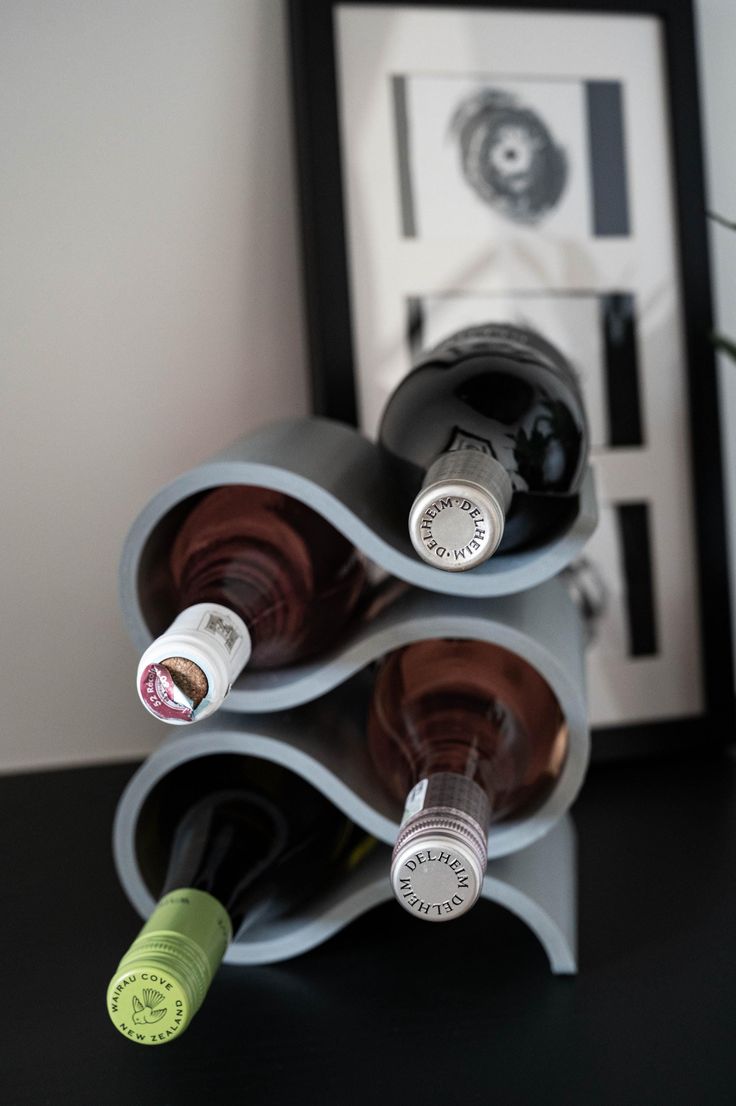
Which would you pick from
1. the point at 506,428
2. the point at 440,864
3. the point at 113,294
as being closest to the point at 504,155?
the point at 113,294

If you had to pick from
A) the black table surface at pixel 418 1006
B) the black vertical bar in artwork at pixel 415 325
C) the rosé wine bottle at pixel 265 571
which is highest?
the black vertical bar in artwork at pixel 415 325

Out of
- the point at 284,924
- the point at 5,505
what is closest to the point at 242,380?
the point at 5,505

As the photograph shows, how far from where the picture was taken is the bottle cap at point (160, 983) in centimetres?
43

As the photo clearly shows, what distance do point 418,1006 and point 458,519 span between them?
27cm

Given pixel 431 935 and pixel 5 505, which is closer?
pixel 431 935

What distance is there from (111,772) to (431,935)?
38 cm

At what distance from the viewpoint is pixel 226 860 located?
0.56 m

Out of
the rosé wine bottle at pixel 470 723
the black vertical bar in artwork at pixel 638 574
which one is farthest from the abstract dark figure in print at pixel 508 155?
the rosé wine bottle at pixel 470 723

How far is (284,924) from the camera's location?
0.59 m

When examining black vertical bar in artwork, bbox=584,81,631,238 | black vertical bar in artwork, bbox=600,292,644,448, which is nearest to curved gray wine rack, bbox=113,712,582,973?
black vertical bar in artwork, bbox=600,292,644,448

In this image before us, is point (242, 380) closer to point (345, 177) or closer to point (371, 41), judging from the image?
point (345, 177)

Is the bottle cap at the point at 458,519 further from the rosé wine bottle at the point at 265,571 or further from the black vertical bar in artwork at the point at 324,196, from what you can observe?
the black vertical bar in artwork at the point at 324,196

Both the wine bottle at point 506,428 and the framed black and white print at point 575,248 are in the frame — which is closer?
the wine bottle at point 506,428

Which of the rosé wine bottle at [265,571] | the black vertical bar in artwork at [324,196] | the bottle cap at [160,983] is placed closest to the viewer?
the bottle cap at [160,983]
